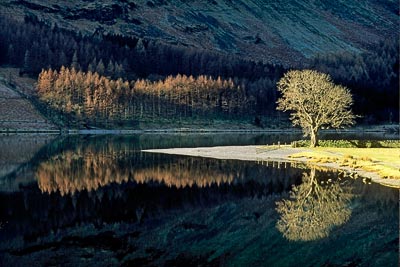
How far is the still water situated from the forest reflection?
0.55ft

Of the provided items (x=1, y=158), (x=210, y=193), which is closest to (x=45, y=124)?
(x=1, y=158)

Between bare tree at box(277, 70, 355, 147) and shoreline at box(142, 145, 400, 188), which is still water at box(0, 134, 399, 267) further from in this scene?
bare tree at box(277, 70, 355, 147)

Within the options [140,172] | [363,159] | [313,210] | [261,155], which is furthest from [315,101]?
[313,210]

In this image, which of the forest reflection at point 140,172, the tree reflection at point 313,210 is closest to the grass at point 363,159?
the tree reflection at point 313,210

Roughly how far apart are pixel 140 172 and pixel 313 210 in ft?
84.0

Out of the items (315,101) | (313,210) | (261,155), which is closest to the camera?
(313,210)

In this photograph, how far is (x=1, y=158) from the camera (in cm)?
7656

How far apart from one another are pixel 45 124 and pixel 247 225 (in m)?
140

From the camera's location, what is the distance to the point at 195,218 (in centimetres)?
3644

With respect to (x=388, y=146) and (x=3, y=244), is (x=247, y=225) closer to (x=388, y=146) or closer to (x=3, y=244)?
(x=3, y=244)

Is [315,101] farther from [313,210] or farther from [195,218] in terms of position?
[195,218]

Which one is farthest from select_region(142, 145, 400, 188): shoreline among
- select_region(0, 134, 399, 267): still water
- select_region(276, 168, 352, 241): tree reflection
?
select_region(276, 168, 352, 241): tree reflection

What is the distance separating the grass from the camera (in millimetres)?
57237

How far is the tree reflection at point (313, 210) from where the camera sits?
32.7 metres
